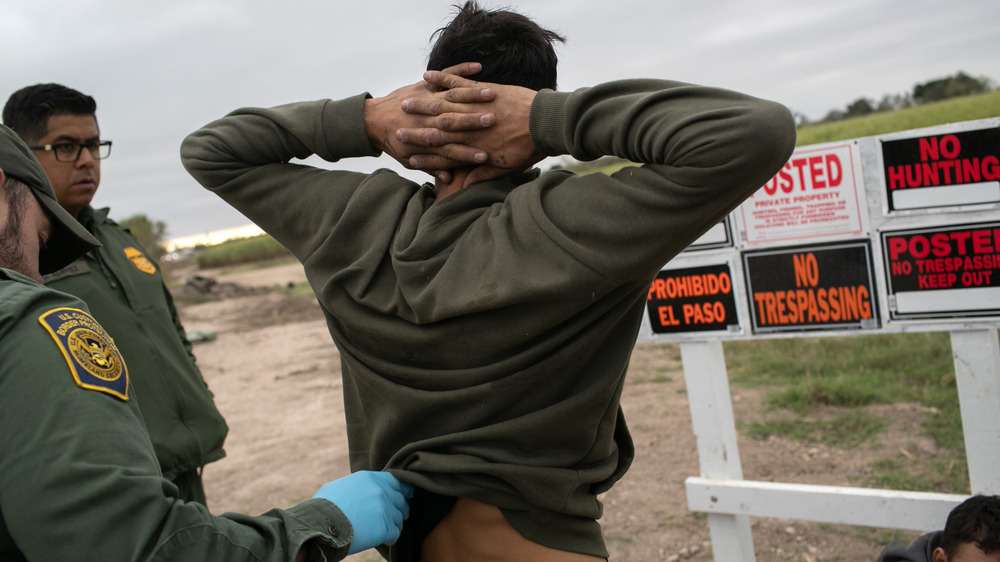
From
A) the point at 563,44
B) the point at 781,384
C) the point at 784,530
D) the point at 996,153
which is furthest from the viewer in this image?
the point at 781,384

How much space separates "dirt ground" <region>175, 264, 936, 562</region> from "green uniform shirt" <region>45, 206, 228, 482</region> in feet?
5.43

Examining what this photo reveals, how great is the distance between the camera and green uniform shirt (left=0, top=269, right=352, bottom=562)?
3.18ft

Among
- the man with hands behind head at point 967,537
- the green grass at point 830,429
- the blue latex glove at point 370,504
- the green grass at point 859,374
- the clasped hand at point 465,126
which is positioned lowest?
the green grass at point 830,429

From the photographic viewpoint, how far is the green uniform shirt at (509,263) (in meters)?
1.21

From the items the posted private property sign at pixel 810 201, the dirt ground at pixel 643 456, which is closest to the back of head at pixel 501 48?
the posted private property sign at pixel 810 201

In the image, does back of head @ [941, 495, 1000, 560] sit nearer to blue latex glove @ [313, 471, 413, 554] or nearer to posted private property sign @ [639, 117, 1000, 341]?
posted private property sign @ [639, 117, 1000, 341]

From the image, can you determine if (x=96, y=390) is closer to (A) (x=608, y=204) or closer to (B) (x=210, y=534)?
(B) (x=210, y=534)

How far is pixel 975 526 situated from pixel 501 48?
2.19m

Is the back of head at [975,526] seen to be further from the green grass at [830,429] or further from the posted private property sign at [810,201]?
the green grass at [830,429]

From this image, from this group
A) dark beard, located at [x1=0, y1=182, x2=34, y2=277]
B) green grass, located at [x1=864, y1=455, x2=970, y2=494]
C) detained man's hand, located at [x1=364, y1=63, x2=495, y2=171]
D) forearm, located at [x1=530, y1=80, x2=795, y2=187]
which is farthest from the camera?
green grass, located at [x1=864, y1=455, x2=970, y2=494]

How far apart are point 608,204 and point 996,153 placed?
2033 mm

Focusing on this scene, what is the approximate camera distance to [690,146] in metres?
1.14

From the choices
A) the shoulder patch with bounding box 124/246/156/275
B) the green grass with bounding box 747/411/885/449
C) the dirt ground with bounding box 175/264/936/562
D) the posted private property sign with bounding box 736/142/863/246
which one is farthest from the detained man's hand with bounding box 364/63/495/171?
the green grass with bounding box 747/411/885/449

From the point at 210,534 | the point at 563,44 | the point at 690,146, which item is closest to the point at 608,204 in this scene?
the point at 690,146
